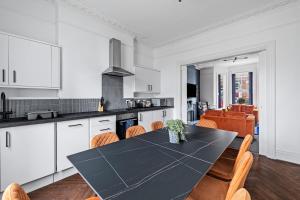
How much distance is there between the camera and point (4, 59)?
2.02 m

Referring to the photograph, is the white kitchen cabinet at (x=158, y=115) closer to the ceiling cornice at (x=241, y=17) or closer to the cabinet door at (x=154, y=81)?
the cabinet door at (x=154, y=81)

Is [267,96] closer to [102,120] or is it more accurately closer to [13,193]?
[102,120]

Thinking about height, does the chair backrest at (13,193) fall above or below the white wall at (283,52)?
below

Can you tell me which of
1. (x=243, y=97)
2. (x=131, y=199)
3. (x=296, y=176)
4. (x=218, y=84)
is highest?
(x=218, y=84)

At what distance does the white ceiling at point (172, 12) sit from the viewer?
2762 mm

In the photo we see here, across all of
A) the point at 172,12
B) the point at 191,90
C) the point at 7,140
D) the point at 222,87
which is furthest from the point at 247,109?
the point at 7,140

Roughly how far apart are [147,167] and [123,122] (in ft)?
7.35

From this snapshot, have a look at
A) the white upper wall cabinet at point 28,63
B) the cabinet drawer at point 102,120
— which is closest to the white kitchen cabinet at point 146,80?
the cabinet drawer at point 102,120

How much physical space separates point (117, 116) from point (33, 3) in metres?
2.40

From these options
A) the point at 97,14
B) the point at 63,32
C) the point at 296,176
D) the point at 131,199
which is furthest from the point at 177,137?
the point at 97,14

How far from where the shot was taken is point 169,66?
4824mm

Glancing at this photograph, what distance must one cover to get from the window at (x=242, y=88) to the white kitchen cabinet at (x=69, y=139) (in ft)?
25.3

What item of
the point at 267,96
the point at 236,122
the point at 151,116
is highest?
the point at 267,96

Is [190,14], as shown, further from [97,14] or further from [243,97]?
[243,97]
